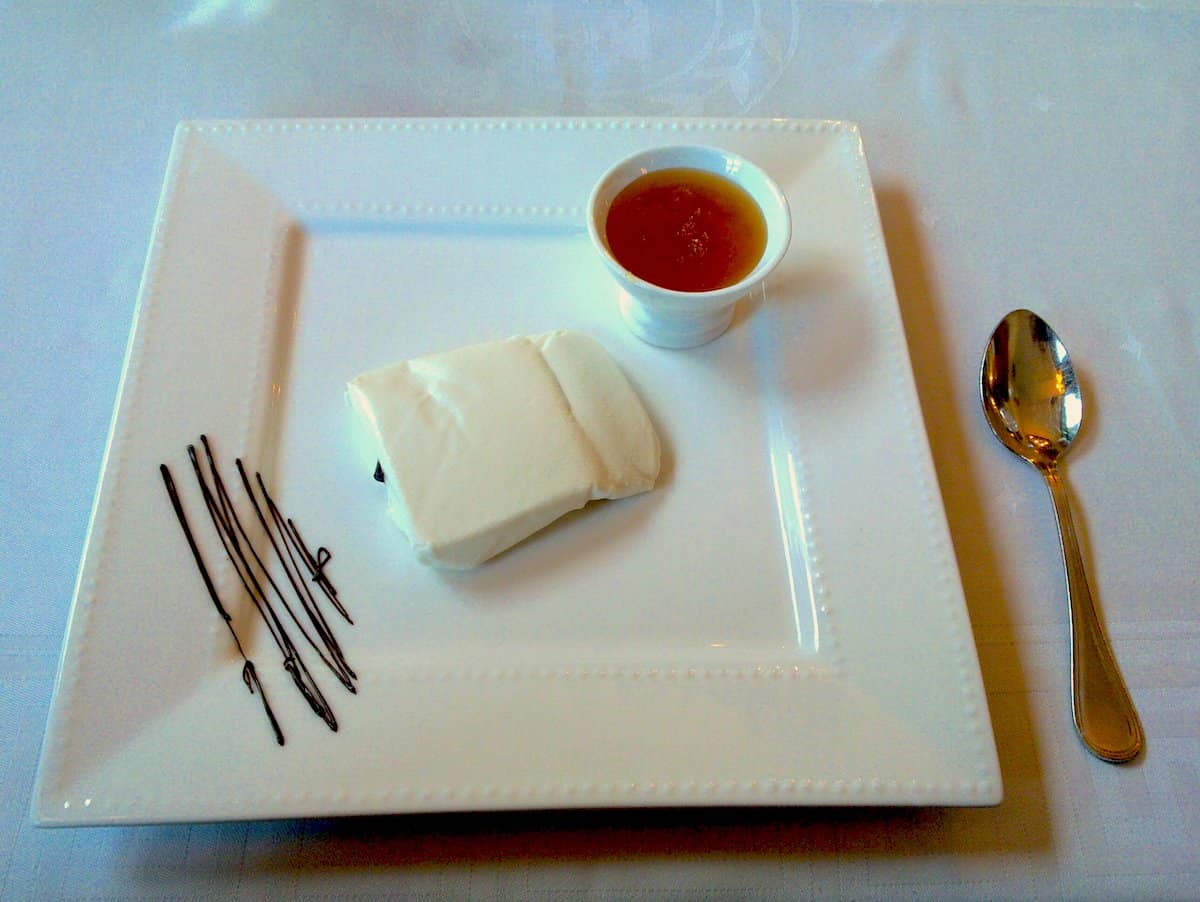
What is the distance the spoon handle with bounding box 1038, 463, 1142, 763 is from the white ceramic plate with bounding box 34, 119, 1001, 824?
16 centimetres

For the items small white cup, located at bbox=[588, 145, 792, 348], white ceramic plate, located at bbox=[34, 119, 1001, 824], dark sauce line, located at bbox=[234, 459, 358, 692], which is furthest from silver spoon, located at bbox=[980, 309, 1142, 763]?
dark sauce line, located at bbox=[234, 459, 358, 692]

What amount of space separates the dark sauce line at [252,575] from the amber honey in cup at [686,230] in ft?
1.85

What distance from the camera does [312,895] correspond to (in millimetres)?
738

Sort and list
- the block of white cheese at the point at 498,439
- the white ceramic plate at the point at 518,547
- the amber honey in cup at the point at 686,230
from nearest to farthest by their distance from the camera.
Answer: the white ceramic plate at the point at 518,547, the block of white cheese at the point at 498,439, the amber honey in cup at the point at 686,230

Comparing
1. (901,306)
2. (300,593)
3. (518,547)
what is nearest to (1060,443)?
(901,306)

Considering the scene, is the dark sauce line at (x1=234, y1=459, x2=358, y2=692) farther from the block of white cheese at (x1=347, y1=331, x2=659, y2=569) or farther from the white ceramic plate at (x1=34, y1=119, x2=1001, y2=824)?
the block of white cheese at (x1=347, y1=331, x2=659, y2=569)

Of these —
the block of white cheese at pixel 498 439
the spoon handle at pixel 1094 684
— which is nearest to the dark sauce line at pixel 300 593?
the block of white cheese at pixel 498 439

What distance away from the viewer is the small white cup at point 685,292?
924 mm

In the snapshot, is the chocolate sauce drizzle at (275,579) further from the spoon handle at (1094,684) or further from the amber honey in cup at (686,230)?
the spoon handle at (1094,684)

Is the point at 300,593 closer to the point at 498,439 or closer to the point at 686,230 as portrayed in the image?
the point at 498,439

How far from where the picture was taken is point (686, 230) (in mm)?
1010

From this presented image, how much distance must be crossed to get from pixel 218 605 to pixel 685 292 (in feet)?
2.12

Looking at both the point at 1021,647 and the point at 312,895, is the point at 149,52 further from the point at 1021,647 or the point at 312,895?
the point at 1021,647

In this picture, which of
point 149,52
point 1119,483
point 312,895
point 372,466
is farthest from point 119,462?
point 1119,483
